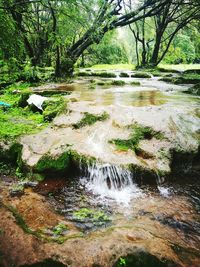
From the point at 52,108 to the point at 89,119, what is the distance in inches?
60.5

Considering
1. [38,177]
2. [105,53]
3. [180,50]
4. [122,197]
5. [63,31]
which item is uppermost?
[63,31]

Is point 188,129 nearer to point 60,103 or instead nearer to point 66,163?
point 66,163

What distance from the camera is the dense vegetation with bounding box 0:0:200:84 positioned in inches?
208

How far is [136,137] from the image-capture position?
5133mm

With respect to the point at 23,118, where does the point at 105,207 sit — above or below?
below

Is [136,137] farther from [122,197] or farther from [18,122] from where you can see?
[18,122]

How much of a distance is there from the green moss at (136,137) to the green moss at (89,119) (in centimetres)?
75

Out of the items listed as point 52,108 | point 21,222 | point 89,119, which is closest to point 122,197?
point 21,222

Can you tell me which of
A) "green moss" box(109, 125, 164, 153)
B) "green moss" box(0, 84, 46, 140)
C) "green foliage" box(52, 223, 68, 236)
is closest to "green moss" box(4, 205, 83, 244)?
"green foliage" box(52, 223, 68, 236)

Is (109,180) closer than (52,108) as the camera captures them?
Yes

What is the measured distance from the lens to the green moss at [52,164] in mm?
4461

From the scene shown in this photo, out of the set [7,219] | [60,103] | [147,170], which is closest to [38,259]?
[7,219]

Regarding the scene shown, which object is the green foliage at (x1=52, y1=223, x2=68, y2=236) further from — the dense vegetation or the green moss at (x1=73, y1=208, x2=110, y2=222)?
the dense vegetation

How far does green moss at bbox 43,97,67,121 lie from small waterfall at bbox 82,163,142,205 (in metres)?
2.36
